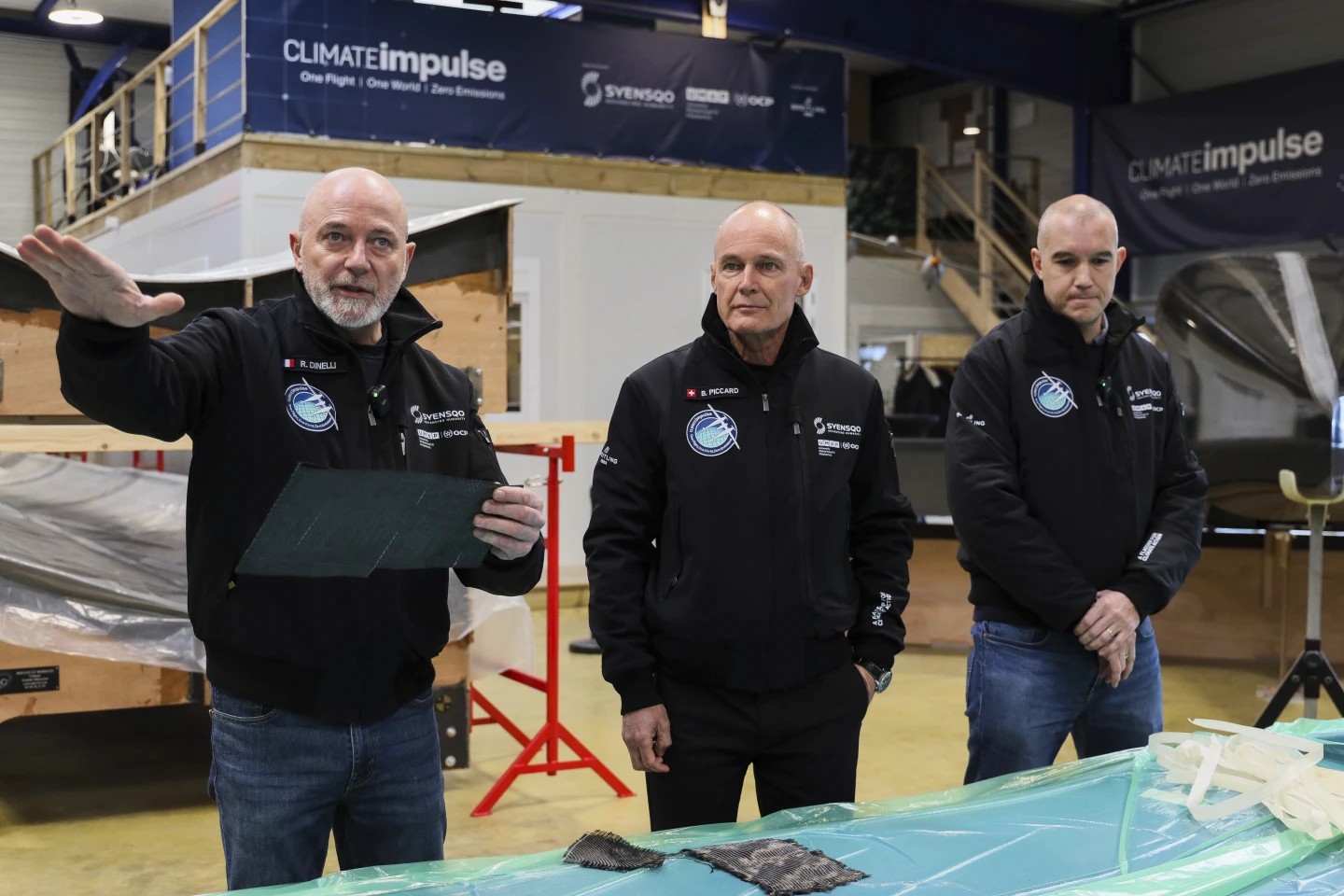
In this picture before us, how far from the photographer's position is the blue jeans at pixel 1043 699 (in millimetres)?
2707

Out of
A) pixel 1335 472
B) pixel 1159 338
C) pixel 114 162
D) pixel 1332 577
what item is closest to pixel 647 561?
pixel 1335 472

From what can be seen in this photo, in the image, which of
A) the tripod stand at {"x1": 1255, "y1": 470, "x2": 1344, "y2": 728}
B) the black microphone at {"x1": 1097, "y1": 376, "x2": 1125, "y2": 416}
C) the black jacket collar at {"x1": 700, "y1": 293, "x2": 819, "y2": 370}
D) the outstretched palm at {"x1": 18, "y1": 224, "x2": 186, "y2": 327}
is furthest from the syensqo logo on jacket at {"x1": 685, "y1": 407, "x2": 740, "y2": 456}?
the tripod stand at {"x1": 1255, "y1": 470, "x2": 1344, "y2": 728}

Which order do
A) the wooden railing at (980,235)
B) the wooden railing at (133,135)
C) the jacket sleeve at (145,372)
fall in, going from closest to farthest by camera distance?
the jacket sleeve at (145,372) < the wooden railing at (133,135) < the wooden railing at (980,235)

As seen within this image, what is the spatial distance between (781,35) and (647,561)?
857cm

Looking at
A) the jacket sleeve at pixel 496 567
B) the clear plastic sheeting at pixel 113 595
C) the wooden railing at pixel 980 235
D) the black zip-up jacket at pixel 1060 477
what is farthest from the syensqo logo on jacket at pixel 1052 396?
the wooden railing at pixel 980 235

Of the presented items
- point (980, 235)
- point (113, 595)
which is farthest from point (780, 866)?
point (980, 235)

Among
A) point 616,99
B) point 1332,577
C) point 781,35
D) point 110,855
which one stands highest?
point 781,35

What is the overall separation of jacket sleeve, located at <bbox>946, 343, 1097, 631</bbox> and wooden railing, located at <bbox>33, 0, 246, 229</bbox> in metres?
6.19

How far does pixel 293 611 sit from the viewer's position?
1943 millimetres

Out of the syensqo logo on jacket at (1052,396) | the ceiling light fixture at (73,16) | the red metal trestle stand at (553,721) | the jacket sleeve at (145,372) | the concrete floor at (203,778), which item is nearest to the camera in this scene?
the jacket sleeve at (145,372)

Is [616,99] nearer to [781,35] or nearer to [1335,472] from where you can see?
[781,35]

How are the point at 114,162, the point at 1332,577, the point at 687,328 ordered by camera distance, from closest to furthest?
1. the point at 1332,577
2. the point at 687,328
3. the point at 114,162

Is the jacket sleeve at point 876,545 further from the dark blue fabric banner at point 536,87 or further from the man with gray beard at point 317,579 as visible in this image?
the dark blue fabric banner at point 536,87

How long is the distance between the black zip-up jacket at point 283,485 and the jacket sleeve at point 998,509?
107 cm
